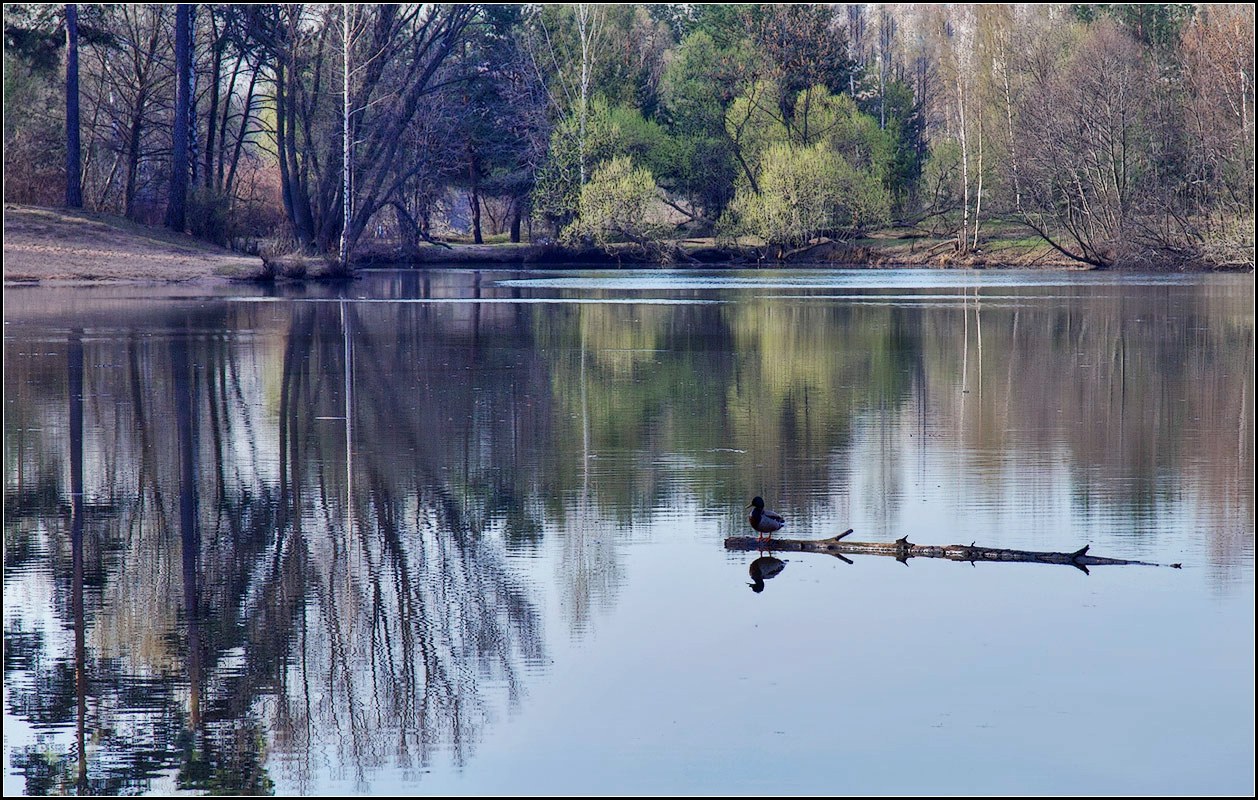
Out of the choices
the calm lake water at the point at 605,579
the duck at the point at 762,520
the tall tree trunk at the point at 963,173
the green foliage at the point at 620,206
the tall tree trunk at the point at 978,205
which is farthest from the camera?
the tall tree trunk at the point at 963,173

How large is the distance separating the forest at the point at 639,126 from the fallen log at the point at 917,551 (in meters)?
37.2

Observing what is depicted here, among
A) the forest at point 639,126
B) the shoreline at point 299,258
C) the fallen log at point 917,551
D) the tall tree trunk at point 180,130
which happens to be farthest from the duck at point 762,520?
the tall tree trunk at point 180,130

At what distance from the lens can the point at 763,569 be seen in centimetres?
A: 949

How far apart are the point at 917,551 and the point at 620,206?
171 feet

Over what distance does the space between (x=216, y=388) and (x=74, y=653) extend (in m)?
10.5

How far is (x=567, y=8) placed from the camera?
65.8 metres

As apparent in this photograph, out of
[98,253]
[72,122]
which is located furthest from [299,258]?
[72,122]

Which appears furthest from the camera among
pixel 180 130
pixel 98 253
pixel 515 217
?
pixel 515 217

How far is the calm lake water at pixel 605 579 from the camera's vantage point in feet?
21.7

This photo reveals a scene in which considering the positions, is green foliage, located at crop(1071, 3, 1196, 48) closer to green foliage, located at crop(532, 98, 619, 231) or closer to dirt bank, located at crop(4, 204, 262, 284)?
green foliage, located at crop(532, 98, 619, 231)

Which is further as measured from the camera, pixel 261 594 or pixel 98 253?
pixel 98 253

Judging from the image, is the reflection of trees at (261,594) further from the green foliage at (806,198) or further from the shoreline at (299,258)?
the green foliage at (806,198)

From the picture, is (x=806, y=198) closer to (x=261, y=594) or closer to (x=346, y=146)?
(x=346, y=146)

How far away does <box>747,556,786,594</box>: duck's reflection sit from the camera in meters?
9.16
